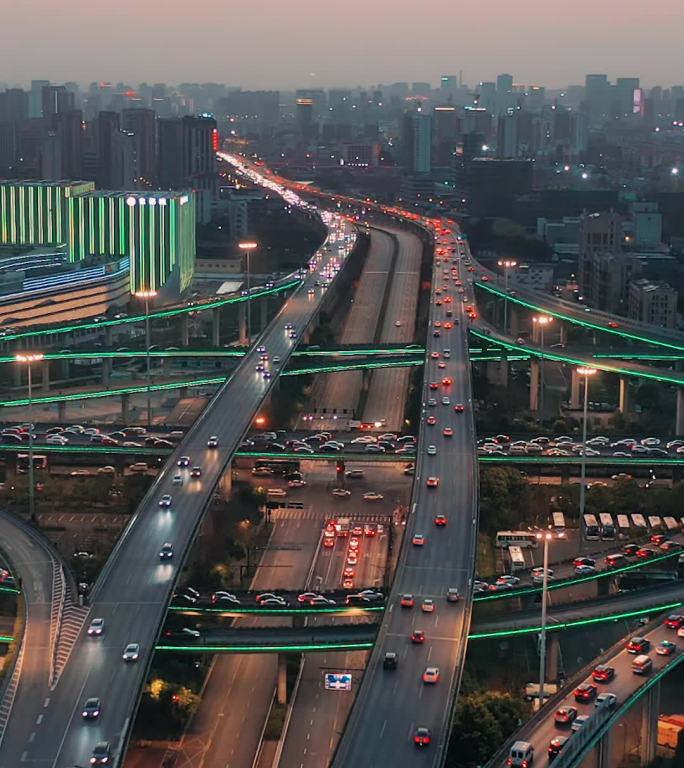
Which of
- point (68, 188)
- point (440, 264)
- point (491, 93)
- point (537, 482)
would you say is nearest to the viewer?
point (537, 482)

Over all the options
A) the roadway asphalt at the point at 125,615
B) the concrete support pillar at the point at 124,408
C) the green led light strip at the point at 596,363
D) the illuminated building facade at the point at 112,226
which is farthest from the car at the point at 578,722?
the illuminated building facade at the point at 112,226

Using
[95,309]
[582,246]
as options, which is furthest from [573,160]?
[95,309]

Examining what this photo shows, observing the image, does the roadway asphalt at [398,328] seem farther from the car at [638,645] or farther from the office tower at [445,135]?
the office tower at [445,135]

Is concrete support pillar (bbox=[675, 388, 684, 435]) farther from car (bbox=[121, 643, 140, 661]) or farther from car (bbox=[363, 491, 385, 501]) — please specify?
car (bbox=[121, 643, 140, 661])

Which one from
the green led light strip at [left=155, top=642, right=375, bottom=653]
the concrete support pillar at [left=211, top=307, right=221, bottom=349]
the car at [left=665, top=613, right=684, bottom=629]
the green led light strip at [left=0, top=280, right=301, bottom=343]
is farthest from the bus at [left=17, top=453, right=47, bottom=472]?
the concrete support pillar at [left=211, top=307, right=221, bottom=349]

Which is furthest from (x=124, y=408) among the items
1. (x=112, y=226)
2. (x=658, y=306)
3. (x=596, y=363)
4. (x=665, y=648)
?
(x=112, y=226)

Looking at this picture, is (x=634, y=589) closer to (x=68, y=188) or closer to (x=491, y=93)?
(x=68, y=188)
